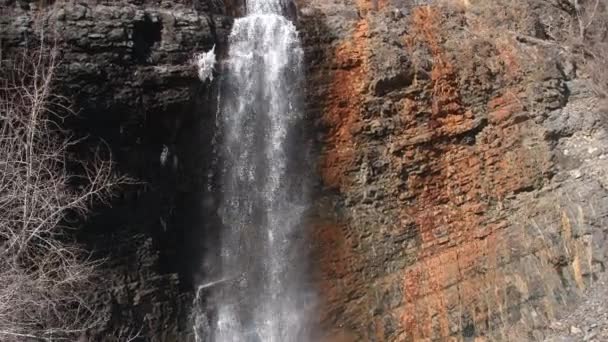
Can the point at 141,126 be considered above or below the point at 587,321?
above

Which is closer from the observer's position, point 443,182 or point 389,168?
point 389,168

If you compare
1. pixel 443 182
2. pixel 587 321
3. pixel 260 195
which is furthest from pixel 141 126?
pixel 587 321

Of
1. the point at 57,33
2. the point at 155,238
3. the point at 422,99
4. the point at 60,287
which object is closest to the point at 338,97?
the point at 422,99

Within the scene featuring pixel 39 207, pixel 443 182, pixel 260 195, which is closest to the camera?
pixel 39 207

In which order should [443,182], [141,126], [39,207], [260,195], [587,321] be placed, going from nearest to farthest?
[39,207] → [141,126] → [587,321] → [260,195] → [443,182]

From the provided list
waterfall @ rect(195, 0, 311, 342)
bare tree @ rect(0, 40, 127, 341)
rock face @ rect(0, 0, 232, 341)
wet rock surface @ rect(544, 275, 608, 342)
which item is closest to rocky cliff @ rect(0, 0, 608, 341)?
rock face @ rect(0, 0, 232, 341)

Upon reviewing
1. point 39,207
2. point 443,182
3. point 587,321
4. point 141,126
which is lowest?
point 587,321

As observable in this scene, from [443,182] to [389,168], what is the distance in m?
1.13

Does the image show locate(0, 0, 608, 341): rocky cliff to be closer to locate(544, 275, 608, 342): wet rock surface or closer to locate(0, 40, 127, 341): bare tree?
locate(544, 275, 608, 342): wet rock surface

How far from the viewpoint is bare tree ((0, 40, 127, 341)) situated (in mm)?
6793

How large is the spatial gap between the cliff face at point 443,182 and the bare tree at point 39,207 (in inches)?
162

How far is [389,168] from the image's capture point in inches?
414

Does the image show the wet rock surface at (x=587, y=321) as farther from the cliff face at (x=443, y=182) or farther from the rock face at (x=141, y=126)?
the rock face at (x=141, y=126)

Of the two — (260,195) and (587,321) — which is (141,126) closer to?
(260,195)
